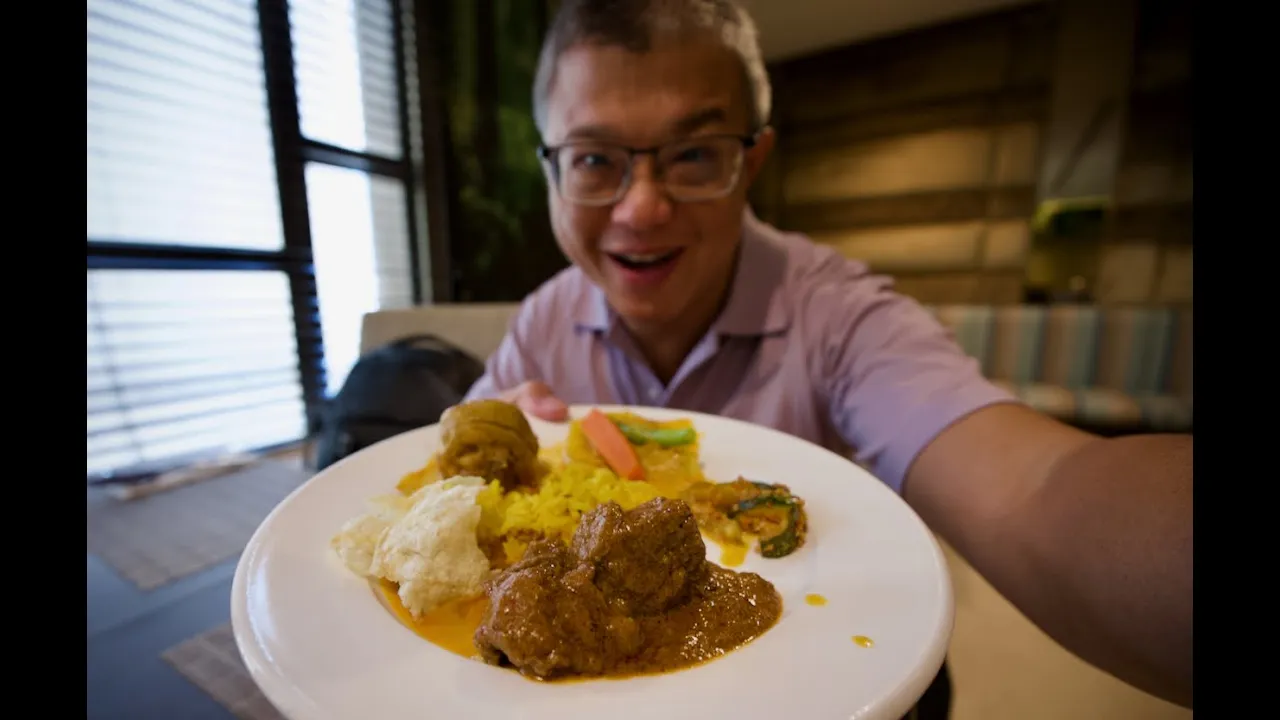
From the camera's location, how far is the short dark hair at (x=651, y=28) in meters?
1.38

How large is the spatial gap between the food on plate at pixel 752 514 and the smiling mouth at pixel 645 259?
0.76 metres

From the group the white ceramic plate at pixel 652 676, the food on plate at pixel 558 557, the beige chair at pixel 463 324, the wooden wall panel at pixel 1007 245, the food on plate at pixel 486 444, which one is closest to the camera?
the white ceramic plate at pixel 652 676

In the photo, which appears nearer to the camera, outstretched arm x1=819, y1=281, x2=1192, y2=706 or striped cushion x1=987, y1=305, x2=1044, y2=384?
outstretched arm x1=819, y1=281, x2=1192, y2=706

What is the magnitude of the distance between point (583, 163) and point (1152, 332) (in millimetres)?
5561

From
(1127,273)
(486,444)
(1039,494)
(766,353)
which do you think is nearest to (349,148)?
(486,444)

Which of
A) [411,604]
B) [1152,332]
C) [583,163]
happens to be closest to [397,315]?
[583,163]

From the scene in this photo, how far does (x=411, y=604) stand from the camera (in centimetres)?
67

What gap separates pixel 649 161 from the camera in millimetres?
1406

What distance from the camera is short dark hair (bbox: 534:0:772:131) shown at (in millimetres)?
1379

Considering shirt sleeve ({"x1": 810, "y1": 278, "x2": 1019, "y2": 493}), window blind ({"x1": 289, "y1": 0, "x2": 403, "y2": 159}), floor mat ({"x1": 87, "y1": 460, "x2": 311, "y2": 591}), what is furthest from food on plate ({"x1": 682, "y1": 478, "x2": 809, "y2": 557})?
window blind ({"x1": 289, "y1": 0, "x2": 403, "y2": 159})

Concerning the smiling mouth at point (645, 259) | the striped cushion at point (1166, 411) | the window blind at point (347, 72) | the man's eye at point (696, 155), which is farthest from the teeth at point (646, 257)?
the striped cushion at point (1166, 411)

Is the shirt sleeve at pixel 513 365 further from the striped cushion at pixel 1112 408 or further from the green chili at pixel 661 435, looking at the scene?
the striped cushion at pixel 1112 408

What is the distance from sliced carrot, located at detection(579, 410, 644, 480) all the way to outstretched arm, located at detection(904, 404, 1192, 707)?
0.70 m

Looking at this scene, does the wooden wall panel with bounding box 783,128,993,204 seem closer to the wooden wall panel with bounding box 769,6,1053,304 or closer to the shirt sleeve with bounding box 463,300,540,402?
the wooden wall panel with bounding box 769,6,1053,304
